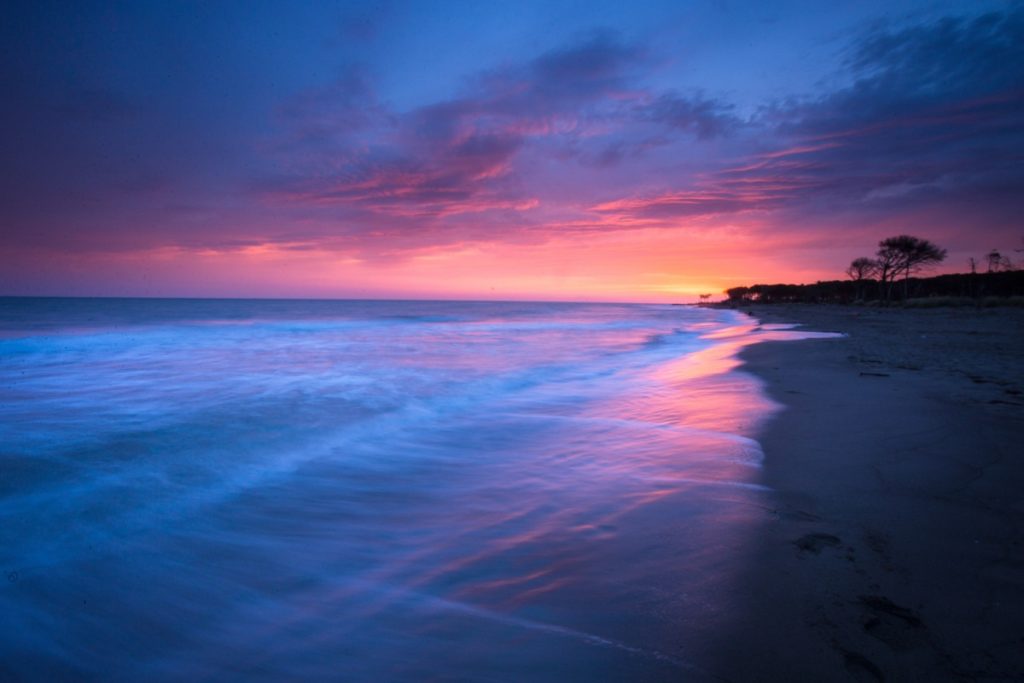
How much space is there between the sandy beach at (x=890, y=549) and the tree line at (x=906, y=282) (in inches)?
2059

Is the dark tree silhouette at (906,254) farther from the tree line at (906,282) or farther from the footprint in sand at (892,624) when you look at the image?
the footprint in sand at (892,624)

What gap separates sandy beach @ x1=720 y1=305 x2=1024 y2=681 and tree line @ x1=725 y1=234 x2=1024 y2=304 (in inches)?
2059

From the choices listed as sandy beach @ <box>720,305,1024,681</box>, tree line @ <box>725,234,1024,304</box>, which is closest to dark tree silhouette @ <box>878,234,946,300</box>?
tree line @ <box>725,234,1024,304</box>

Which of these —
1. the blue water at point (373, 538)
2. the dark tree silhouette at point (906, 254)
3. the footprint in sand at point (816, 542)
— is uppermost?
the dark tree silhouette at point (906, 254)

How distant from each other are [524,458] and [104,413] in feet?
24.0

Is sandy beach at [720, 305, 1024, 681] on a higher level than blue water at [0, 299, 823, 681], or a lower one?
higher

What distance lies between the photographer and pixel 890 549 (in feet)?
8.43

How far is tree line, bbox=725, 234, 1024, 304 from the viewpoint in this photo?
4541 centimetres

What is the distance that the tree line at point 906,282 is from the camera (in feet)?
149

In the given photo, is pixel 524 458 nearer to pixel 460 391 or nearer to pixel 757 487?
pixel 757 487

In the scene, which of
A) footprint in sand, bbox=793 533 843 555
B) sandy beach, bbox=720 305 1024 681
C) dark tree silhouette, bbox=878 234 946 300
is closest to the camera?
sandy beach, bbox=720 305 1024 681

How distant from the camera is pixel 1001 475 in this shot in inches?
137

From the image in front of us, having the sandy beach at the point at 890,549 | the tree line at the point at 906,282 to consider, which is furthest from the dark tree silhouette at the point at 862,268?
the sandy beach at the point at 890,549

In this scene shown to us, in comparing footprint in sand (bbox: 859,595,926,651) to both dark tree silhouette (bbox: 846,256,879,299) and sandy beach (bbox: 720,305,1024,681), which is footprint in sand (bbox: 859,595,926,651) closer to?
sandy beach (bbox: 720,305,1024,681)
